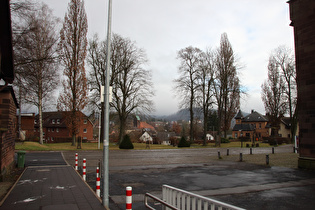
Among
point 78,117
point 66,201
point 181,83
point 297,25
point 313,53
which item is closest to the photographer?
point 66,201

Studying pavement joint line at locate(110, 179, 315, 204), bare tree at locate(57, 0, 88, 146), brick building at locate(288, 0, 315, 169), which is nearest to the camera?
pavement joint line at locate(110, 179, 315, 204)

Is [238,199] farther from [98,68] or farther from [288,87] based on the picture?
[288,87]

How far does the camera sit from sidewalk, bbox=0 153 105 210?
7.01 meters

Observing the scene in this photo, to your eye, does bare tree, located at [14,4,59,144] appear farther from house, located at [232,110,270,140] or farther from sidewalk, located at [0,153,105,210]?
house, located at [232,110,270,140]

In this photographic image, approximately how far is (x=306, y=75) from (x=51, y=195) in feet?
52.2

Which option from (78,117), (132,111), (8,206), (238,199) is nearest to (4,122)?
(8,206)

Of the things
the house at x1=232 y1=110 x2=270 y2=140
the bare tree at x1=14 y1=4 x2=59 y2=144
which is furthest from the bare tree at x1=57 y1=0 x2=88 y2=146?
the house at x1=232 y1=110 x2=270 y2=140

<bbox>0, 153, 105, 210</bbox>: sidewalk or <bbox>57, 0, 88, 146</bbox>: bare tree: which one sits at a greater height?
<bbox>57, 0, 88, 146</bbox>: bare tree

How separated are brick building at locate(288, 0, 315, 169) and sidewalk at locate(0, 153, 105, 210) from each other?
13466 mm

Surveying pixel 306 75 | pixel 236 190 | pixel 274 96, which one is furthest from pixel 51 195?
pixel 274 96

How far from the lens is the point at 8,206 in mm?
6926

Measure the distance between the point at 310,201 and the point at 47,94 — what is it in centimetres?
3519

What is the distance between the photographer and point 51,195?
8.20 metres

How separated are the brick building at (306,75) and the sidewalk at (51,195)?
1347 centimetres
